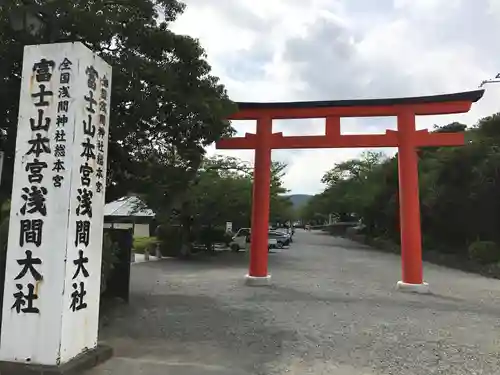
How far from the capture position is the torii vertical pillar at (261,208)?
11.8 metres

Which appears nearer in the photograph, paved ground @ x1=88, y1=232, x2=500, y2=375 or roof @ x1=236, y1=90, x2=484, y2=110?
paved ground @ x1=88, y1=232, x2=500, y2=375

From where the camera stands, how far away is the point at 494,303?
1014 cm

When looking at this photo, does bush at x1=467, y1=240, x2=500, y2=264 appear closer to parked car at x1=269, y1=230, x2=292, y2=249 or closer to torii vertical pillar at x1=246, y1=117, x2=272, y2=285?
torii vertical pillar at x1=246, y1=117, x2=272, y2=285

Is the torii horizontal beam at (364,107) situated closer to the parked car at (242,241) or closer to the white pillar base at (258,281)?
the white pillar base at (258,281)

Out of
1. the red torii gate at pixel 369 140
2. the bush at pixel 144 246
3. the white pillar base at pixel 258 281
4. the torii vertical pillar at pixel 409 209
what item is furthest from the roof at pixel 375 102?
the bush at pixel 144 246

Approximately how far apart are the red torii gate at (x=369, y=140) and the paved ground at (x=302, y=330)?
1046 mm

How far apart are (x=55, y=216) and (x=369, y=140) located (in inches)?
334

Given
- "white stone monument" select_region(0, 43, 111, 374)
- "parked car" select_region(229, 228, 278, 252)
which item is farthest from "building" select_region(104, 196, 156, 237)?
"white stone monument" select_region(0, 43, 111, 374)

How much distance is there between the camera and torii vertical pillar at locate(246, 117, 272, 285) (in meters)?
11.8

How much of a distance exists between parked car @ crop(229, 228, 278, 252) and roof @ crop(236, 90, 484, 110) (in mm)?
15222

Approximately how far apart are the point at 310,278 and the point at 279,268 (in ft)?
10.5

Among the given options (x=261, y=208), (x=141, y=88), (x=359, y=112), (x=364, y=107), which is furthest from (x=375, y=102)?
(x=141, y=88)

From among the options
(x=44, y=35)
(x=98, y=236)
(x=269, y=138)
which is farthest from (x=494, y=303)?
(x=44, y=35)

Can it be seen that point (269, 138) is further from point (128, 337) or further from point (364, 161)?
point (364, 161)
